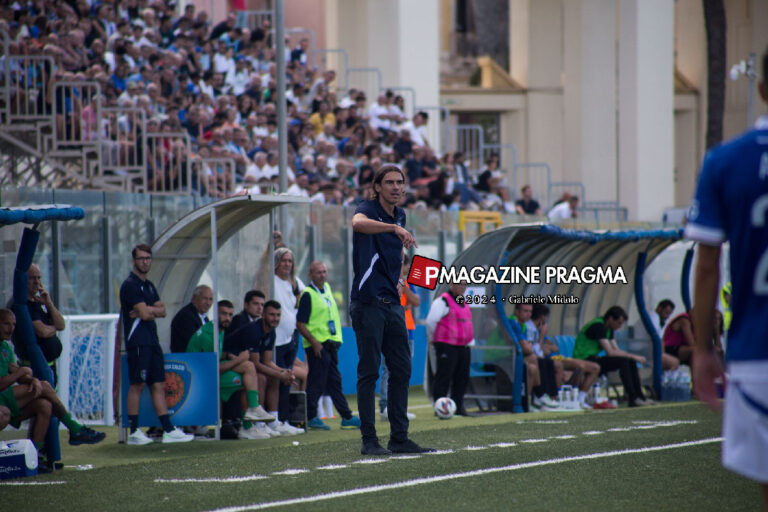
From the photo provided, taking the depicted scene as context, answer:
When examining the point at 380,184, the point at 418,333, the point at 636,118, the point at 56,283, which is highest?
the point at 636,118

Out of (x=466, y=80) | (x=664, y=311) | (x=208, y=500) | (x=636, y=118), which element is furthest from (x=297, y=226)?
(x=466, y=80)

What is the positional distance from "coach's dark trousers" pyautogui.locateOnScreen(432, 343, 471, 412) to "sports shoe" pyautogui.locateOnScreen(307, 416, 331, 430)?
221cm

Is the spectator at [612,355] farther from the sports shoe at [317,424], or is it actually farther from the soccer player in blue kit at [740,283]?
the soccer player in blue kit at [740,283]

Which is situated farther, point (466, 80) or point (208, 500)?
point (466, 80)

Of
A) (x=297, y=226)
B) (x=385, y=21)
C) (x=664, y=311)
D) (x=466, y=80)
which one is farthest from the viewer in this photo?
(x=466, y=80)

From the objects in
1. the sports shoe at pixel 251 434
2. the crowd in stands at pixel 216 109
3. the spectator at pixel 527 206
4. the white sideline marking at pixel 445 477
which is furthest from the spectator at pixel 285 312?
the spectator at pixel 527 206

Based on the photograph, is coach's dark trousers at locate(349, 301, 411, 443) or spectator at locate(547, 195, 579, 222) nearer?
coach's dark trousers at locate(349, 301, 411, 443)

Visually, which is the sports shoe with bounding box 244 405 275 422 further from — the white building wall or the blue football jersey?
the white building wall

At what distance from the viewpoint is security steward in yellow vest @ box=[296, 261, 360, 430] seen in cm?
1390

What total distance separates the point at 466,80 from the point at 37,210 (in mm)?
39162

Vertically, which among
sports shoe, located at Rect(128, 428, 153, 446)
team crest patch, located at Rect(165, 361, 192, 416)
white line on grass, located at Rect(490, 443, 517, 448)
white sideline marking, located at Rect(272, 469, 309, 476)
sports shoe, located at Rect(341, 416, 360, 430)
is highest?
team crest patch, located at Rect(165, 361, 192, 416)

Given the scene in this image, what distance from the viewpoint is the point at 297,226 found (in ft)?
58.3

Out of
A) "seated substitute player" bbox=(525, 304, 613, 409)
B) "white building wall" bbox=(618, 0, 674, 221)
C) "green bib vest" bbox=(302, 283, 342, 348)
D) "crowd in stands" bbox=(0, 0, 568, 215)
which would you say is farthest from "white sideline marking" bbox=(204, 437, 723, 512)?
"white building wall" bbox=(618, 0, 674, 221)

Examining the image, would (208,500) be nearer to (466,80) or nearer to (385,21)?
(385,21)
